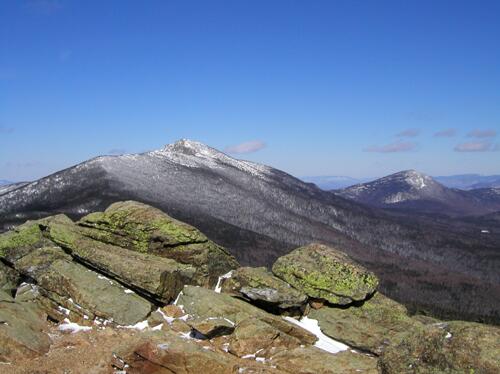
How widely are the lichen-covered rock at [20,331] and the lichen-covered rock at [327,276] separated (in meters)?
17.6

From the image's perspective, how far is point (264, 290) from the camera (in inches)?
1258

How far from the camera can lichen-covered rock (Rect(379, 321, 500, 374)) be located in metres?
19.5

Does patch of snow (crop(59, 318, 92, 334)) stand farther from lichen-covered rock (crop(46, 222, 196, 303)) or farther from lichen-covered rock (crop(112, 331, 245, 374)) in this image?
lichen-covered rock (crop(112, 331, 245, 374))

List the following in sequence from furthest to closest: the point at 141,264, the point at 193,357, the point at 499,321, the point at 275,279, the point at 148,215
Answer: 1. the point at 499,321
2. the point at 148,215
3. the point at 275,279
4. the point at 141,264
5. the point at 193,357

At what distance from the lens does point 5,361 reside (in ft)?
72.9

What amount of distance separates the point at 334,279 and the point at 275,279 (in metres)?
4.65

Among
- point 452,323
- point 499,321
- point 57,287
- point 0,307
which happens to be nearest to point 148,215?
point 57,287

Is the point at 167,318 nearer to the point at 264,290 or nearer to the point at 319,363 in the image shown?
the point at 264,290

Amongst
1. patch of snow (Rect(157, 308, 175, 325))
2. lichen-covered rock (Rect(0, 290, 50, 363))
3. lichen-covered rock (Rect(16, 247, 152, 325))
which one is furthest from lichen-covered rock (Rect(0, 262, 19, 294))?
patch of snow (Rect(157, 308, 175, 325))

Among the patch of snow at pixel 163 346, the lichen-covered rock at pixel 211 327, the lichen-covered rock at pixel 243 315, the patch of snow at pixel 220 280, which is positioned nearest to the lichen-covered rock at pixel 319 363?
the lichen-covered rock at pixel 243 315

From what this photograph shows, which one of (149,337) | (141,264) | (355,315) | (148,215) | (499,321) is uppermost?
(148,215)

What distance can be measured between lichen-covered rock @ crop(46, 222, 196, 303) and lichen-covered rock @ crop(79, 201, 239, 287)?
4.37ft

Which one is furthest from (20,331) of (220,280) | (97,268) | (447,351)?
(447,351)

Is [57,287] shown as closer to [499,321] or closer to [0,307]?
[0,307]
